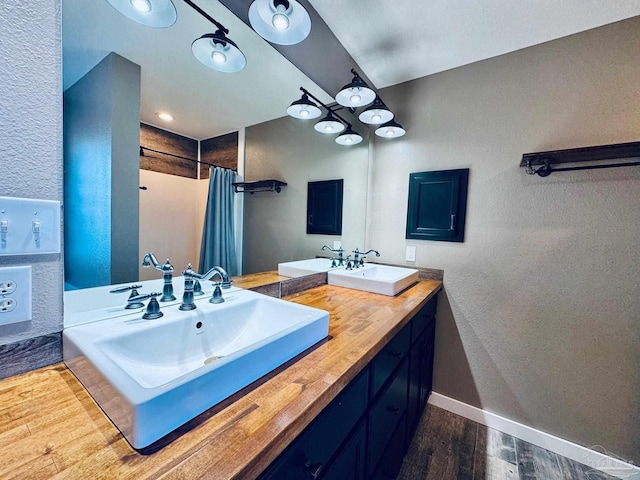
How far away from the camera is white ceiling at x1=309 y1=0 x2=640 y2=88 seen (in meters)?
1.33

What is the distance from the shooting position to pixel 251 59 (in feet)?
4.04

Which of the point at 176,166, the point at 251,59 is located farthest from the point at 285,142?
the point at 176,166

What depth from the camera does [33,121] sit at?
585mm

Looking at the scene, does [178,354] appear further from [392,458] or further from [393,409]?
[392,458]

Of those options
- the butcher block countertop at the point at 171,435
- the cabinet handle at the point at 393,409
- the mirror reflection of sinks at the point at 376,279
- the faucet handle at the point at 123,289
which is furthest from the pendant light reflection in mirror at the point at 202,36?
the cabinet handle at the point at 393,409

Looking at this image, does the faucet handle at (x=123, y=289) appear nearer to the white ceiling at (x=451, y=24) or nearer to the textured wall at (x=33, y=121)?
the textured wall at (x=33, y=121)

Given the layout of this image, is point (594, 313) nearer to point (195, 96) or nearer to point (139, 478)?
point (139, 478)

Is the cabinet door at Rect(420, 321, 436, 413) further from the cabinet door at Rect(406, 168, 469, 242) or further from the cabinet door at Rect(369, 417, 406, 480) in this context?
the cabinet door at Rect(406, 168, 469, 242)

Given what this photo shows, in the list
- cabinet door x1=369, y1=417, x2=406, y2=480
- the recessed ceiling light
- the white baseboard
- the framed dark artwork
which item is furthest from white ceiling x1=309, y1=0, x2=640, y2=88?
the white baseboard

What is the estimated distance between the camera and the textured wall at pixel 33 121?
554 mm

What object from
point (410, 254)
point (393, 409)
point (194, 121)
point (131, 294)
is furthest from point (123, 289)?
point (410, 254)

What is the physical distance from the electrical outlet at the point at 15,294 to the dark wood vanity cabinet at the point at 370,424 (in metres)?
0.63

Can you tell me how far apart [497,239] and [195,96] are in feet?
6.00

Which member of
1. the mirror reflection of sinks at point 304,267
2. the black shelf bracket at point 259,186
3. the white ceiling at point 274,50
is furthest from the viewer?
the mirror reflection of sinks at point 304,267
